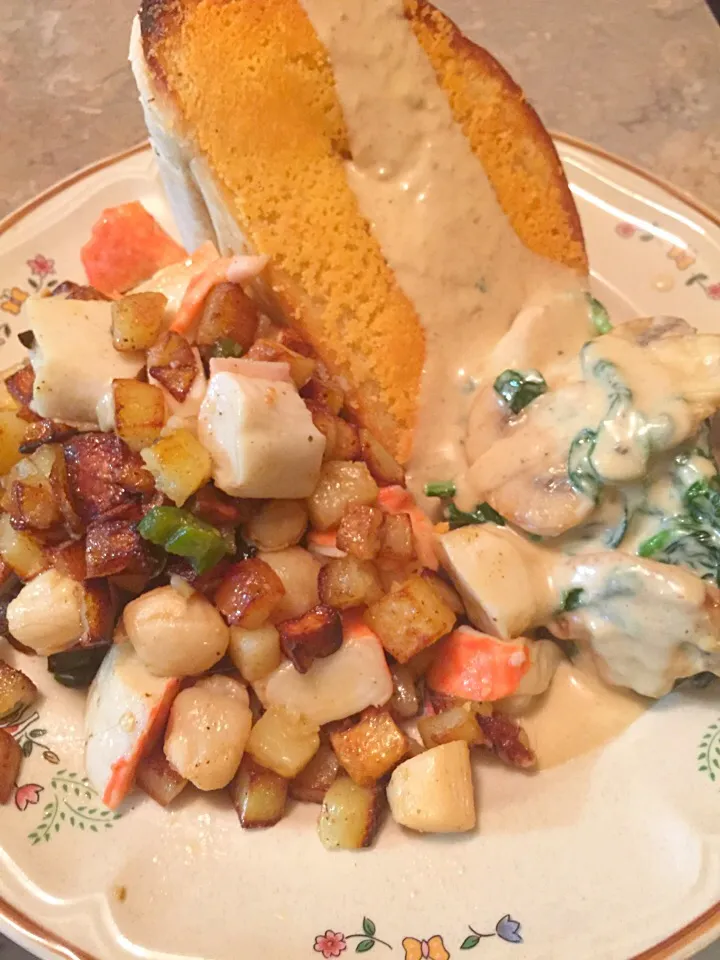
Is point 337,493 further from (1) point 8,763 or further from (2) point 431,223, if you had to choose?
(1) point 8,763

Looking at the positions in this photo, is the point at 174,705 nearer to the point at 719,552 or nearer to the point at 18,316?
the point at 719,552

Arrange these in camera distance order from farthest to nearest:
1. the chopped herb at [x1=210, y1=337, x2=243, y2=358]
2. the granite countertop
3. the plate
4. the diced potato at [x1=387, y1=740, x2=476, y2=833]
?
the granite countertop, the chopped herb at [x1=210, y1=337, x2=243, y2=358], the diced potato at [x1=387, y1=740, x2=476, y2=833], the plate

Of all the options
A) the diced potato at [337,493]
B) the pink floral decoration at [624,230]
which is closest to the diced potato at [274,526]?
the diced potato at [337,493]

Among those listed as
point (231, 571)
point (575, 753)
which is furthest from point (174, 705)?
point (575, 753)

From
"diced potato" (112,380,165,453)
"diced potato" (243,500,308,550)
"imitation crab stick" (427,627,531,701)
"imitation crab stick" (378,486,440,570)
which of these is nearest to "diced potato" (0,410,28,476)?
"diced potato" (112,380,165,453)

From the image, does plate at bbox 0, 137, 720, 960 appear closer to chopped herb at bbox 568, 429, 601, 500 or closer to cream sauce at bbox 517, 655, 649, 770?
cream sauce at bbox 517, 655, 649, 770
